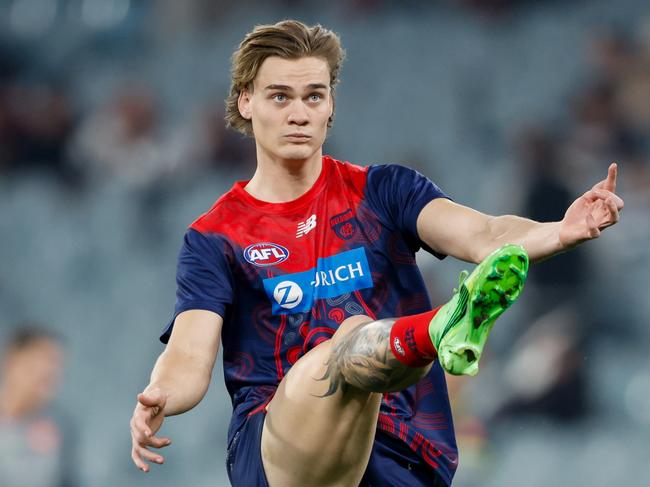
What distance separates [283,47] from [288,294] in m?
0.78

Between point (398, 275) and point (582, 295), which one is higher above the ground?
point (398, 275)

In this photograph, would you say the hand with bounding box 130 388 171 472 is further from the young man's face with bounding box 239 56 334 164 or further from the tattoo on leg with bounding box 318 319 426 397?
the young man's face with bounding box 239 56 334 164

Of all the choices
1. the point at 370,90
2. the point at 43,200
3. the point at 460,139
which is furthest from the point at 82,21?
the point at 460,139

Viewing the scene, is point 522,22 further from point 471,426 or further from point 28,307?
point 28,307

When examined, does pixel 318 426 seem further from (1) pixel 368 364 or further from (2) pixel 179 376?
(2) pixel 179 376

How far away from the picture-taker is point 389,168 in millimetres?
3541

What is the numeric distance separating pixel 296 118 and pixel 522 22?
205 inches

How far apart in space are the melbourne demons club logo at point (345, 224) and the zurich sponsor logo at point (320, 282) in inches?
2.6

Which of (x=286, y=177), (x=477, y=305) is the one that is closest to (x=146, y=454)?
(x=477, y=305)

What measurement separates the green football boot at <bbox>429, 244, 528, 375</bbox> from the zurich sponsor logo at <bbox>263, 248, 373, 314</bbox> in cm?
80

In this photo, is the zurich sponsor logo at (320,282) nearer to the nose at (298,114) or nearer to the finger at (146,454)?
the nose at (298,114)

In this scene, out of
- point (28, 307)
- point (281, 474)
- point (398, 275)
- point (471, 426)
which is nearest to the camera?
point (281, 474)

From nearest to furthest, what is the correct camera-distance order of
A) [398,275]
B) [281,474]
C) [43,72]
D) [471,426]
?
[281,474] → [398,275] → [471,426] → [43,72]

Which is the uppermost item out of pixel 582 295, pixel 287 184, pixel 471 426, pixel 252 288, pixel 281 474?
pixel 287 184
